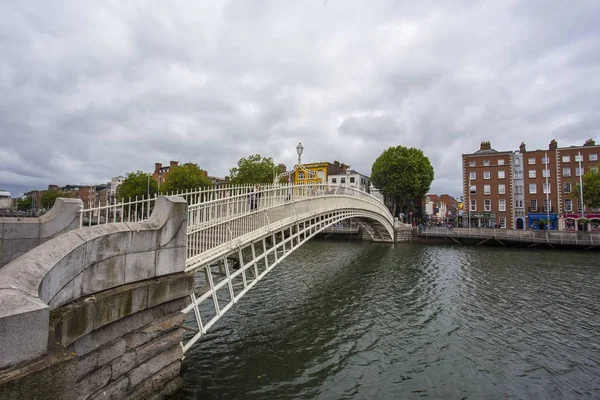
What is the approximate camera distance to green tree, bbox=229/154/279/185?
153 ft

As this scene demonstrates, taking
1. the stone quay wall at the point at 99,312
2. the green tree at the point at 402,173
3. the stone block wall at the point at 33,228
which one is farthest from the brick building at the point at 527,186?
the stone block wall at the point at 33,228

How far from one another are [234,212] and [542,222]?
53.2 m

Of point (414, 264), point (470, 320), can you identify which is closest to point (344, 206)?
point (414, 264)

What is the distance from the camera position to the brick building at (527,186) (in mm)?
47312

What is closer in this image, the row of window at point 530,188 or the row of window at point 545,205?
the row of window at point 545,205

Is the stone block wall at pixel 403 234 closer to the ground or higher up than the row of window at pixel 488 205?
closer to the ground

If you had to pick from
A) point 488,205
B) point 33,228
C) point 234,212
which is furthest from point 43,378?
point 488,205

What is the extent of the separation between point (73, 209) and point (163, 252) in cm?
241

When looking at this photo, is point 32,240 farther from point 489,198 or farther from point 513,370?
point 489,198

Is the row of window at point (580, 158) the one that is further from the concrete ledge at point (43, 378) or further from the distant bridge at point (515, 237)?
the concrete ledge at point (43, 378)

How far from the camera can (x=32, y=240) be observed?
6.11 meters

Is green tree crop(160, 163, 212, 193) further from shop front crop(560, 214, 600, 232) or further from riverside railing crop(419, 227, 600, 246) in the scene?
shop front crop(560, 214, 600, 232)

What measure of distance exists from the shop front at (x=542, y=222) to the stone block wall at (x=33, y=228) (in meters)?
56.2

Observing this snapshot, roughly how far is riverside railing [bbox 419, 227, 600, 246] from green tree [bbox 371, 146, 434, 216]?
11.7 meters
